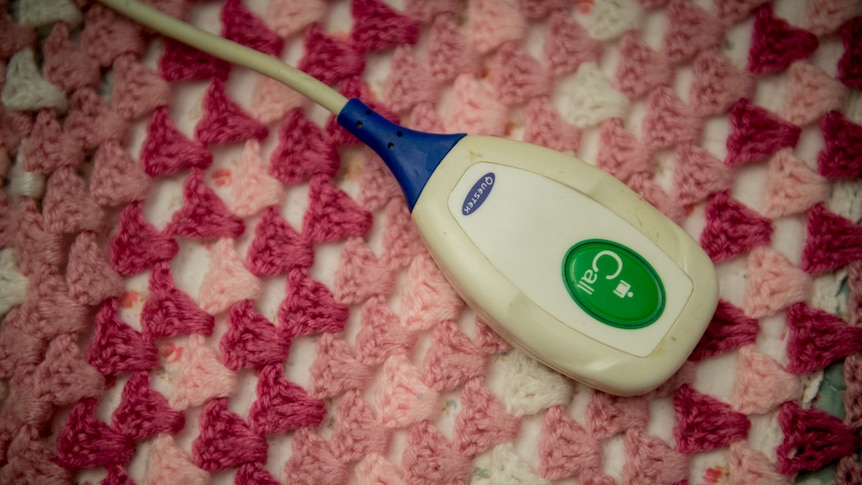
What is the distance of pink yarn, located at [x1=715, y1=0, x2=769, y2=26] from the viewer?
628 mm

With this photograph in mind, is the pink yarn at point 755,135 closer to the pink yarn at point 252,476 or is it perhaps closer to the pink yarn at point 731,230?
the pink yarn at point 731,230

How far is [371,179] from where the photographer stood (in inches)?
24.4

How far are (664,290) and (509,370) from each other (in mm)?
147

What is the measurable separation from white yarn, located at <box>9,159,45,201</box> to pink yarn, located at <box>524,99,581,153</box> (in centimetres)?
45

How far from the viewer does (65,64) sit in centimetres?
63

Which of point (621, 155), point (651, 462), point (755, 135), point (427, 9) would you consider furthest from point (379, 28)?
point (651, 462)

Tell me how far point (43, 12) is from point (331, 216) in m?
0.34

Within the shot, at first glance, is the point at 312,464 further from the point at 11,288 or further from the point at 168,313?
the point at 11,288

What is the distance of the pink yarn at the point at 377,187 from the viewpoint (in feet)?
2.02

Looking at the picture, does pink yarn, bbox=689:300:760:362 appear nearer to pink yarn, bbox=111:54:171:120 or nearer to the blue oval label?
the blue oval label

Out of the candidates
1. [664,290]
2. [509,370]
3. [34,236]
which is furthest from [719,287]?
[34,236]

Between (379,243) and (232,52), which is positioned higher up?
(232,52)

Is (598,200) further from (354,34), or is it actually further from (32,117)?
(32,117)

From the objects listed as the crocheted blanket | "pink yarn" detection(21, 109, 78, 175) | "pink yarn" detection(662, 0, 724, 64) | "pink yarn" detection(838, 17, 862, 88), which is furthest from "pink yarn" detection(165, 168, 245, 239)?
"pink yarn" detection(838, 17, 862, 88)
